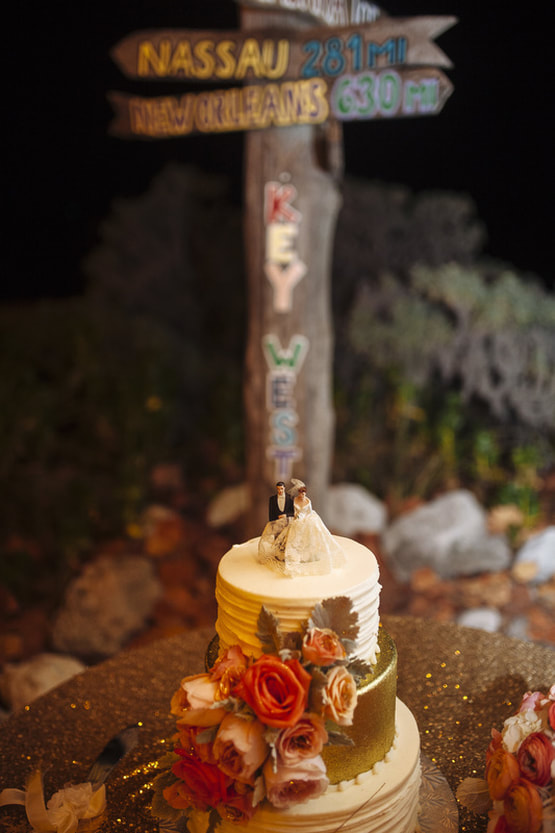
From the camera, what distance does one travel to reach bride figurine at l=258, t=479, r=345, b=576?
1.91m

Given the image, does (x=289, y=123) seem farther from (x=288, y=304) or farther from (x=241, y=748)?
(x=241, y=748)

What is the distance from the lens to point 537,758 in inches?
70.6

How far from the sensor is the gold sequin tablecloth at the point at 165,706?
6.98 feet

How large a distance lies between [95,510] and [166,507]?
0.68 m

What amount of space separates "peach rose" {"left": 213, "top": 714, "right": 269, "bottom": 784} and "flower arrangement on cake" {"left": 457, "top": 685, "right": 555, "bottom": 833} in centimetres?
61

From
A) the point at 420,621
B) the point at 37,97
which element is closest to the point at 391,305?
the point at 420,621

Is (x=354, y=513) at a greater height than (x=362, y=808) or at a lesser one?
lesser

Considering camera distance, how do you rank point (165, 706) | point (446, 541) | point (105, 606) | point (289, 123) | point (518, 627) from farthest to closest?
point (446, 541)
point (105, 606)
point (518, 627)
point (289, 123)
point (165, 706)

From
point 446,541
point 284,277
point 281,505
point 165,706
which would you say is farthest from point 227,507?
point 281,505

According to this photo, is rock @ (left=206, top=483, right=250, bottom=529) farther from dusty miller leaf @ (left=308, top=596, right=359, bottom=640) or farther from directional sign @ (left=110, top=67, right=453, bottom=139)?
dusty miller leaf @ (left=308, top=596, right=359, bottom=640)

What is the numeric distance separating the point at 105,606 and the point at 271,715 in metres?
3.40

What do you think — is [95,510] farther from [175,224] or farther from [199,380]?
[175,224]

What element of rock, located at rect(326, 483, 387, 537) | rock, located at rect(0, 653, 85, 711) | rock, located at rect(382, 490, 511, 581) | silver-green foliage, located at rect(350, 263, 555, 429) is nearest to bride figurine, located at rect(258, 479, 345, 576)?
rock, located at rect(0, 653, 85, 711)

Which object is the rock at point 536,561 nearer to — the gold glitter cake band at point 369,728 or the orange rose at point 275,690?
the gold glitter cake band at point 369,728
